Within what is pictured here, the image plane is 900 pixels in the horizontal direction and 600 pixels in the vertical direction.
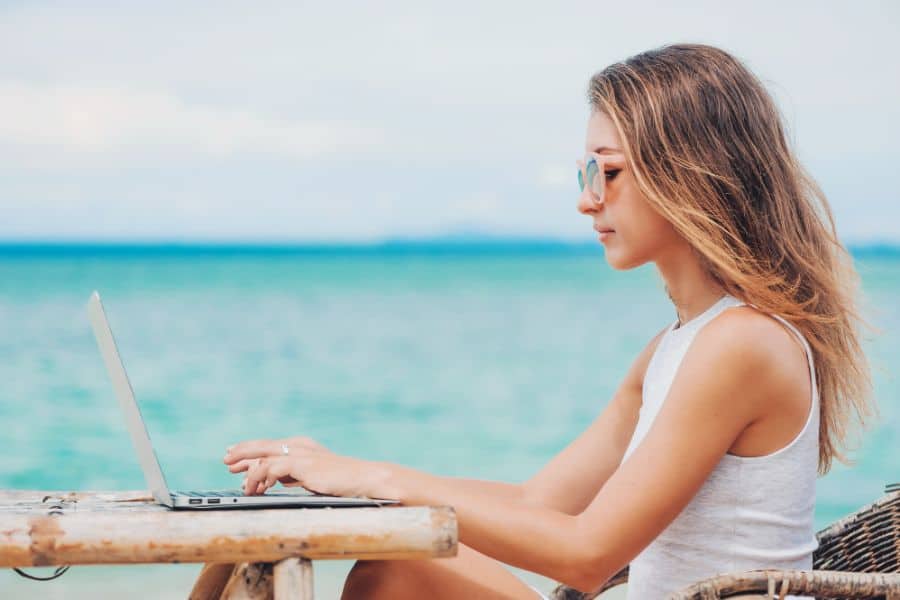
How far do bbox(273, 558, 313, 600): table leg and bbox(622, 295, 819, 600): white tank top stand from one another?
0.64 metres

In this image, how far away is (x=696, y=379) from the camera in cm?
186

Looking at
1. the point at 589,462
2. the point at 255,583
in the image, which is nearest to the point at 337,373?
the point at 589,462

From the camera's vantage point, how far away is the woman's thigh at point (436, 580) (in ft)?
6.40

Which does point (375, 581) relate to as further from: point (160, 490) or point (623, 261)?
point (623, 261)

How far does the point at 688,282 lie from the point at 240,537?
3.25 ft

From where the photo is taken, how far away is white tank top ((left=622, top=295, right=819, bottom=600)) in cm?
194

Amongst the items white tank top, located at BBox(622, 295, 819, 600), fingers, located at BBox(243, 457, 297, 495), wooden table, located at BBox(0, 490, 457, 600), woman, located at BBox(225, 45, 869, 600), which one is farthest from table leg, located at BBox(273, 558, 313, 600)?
white tank top, located at BBox(622, 295, 819, 600)

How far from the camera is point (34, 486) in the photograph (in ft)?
32.1

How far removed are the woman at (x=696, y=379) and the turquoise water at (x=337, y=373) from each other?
27 centimetres

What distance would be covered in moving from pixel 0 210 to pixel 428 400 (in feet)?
72.4

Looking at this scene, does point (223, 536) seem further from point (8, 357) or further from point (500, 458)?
point (8, 357)

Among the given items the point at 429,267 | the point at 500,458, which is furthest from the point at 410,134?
the point at 500,458

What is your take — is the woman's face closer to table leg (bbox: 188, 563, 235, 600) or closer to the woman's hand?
the woman's hand

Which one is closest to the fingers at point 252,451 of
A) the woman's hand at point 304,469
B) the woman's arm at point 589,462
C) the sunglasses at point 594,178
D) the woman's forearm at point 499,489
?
the woman's hand at point 304,469
